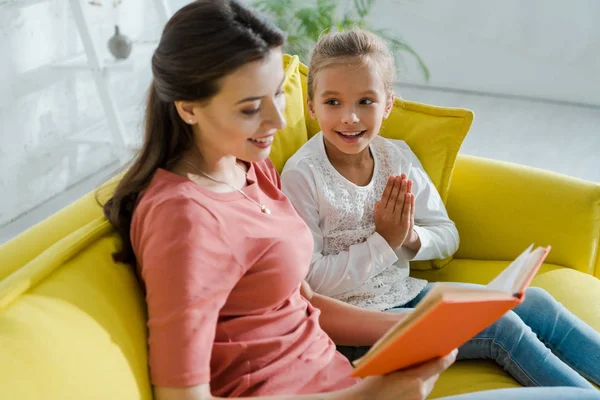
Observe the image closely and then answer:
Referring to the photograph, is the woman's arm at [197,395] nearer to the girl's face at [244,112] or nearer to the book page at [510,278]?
the book page at [510,278]

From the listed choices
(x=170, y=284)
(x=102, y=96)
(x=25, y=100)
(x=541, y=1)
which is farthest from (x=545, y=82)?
(x=170, y=284)

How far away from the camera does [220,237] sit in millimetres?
1095

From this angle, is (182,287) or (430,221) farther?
(430,221)

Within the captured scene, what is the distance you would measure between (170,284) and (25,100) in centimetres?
230

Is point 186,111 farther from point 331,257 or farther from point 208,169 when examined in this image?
point 331,257

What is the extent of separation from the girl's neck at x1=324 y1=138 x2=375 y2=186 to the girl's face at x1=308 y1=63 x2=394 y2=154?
4cm

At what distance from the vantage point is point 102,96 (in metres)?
3.15

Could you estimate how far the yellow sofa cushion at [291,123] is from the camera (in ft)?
5.61

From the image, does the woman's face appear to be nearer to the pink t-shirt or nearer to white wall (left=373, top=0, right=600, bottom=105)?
the pink t-shirt

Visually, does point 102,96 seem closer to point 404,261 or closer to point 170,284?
point 404,261

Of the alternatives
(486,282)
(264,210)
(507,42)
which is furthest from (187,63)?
(507,42)

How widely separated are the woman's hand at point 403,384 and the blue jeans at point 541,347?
16.1 inches

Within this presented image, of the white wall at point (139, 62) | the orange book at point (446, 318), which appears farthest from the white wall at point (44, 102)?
the orange book at point (446, 318)

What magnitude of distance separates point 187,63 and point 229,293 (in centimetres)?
36
